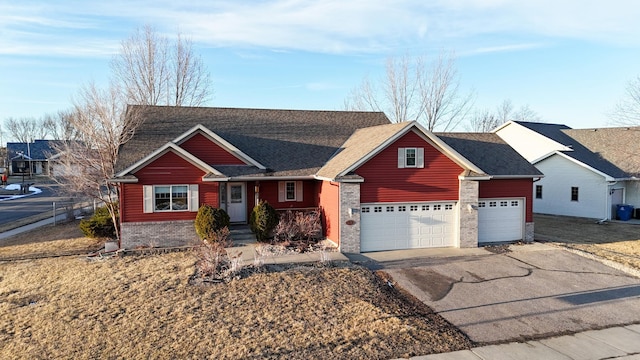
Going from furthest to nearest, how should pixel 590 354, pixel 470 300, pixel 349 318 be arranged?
pixel 470 300
pixel 349 318
pixel 590 354

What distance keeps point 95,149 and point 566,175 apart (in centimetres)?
2826

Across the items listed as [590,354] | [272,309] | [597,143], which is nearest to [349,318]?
[272,309]

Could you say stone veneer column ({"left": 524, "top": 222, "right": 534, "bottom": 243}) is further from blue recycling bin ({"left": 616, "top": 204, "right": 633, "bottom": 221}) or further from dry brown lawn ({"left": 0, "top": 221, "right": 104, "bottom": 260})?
dry brown lawn ({"left": 0, "top": 221, "right": 104, "bottom": 260})

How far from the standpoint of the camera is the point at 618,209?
1030 inches

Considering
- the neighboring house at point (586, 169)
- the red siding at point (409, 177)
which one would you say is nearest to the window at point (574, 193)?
the neighboring house at point (586, 169)

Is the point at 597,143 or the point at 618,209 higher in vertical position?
the point at 597,143

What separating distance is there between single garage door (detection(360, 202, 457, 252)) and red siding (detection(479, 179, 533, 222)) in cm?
199

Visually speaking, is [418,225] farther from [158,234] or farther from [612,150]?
[612,150]

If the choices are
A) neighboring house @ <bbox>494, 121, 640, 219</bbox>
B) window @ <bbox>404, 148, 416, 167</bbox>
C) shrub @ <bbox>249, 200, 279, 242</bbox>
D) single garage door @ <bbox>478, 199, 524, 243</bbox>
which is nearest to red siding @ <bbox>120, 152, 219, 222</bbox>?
shrub @ <bbox>249, 200, 279, 242</bbox>

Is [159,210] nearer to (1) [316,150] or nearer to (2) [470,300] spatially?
(1) [316,150]

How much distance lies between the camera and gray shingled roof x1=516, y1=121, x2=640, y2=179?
2686cm

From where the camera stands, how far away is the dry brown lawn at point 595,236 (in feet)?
55.4

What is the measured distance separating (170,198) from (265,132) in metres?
6.57

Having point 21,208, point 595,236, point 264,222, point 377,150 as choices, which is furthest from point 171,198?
point 21,208
